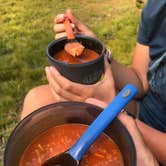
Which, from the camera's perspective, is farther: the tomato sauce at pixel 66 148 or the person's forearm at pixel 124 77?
the person's forearm at pixel 124 77

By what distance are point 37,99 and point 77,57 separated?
284 mm

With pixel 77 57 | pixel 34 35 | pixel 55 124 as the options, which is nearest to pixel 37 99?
pixel 77 57

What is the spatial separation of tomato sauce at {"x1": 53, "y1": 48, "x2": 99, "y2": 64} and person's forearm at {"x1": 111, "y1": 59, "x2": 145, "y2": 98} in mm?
311

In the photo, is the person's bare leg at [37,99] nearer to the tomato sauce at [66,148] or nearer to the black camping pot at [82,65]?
the black camping pot at [82,65]

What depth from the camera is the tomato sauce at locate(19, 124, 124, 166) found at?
3.24 ft

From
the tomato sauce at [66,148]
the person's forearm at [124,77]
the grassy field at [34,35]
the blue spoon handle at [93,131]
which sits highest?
the blue spoon handle at [93,131]

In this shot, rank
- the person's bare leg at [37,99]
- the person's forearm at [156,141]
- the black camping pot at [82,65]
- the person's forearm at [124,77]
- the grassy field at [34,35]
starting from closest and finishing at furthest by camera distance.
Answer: the black camping pot at [82,65], the person's forearm at [156,141], the person's bare leg at [37,99], the person's forearm at [124,77], the grassy field at [34,35]

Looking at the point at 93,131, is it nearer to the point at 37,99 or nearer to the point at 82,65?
the point at 82,65

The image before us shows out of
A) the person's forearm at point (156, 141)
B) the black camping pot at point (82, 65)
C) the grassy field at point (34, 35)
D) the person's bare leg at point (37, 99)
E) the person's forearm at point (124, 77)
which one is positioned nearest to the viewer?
the black camping pot at point (82, 65)

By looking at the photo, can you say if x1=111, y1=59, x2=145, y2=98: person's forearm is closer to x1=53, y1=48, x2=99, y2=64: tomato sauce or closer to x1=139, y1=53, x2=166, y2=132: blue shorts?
x1=139, y1=53, x2=166, y2=132: blue shorts

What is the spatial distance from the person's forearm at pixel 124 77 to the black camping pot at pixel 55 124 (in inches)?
20.3

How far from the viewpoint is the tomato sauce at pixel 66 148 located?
99 cm

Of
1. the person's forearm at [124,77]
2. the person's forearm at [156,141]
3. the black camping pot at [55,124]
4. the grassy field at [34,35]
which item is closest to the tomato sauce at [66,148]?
the black camping pot at [55,124]

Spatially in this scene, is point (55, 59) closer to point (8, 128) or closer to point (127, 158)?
point (127, 158)
